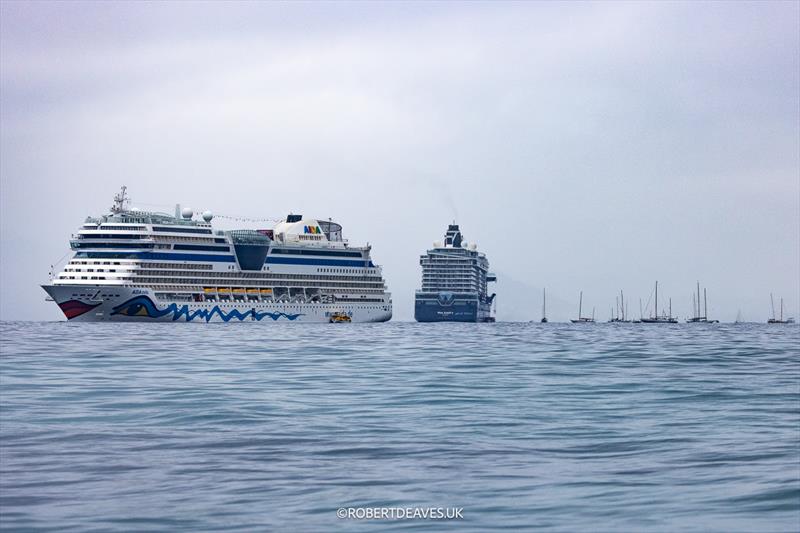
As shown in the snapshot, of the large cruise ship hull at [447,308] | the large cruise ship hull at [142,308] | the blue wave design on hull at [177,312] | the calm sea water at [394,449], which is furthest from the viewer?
the large cruise ship hull at [447,308]

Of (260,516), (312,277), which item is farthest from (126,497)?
(312,277)

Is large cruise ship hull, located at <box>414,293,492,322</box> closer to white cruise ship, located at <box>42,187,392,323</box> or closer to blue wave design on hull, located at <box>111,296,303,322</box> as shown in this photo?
white cruise ship, located at <box>42,187,392,323</box>

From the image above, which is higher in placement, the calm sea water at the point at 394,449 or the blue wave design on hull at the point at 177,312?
the blue wave design on hull at the point at 177,312

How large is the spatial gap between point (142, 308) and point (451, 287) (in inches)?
3085

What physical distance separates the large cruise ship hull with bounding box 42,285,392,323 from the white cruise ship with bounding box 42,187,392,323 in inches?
3.8

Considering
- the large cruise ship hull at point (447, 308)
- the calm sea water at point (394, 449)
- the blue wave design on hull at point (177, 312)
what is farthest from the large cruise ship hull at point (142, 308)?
the calm sea water at point (394, 449)

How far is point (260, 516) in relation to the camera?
9.31m

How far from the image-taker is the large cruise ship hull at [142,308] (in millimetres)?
95688

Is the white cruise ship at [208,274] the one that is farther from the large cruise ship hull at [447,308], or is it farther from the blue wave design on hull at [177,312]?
the large cruise ship hull at [447,308]

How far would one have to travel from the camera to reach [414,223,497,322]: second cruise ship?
165m

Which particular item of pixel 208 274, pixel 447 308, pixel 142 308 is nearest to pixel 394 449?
pixel 142 308

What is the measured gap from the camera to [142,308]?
9694cm

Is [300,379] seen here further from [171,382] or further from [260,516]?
[260,516]

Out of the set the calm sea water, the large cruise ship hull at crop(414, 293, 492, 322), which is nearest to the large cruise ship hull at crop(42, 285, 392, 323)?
the large cruise ship hull at crop(414, 293, 492, 322)
